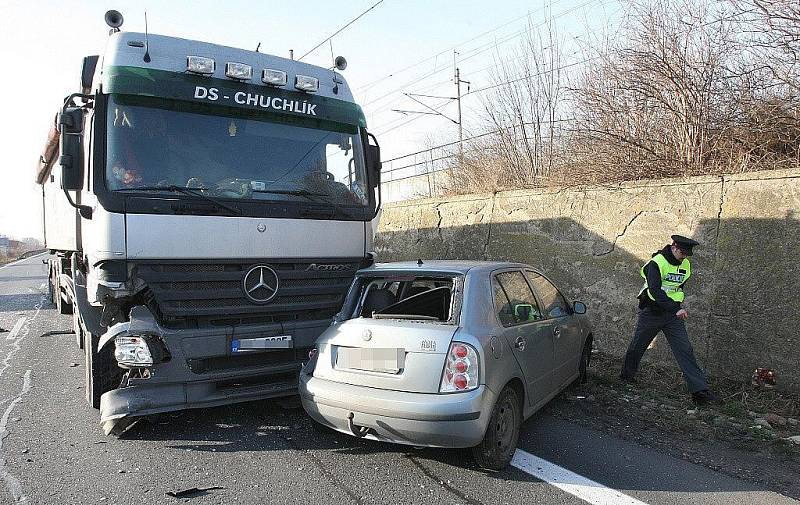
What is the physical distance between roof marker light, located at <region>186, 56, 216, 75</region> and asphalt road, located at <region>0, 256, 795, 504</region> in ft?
10.2

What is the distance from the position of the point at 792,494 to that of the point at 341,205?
13.8 ft

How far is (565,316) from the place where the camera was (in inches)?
216

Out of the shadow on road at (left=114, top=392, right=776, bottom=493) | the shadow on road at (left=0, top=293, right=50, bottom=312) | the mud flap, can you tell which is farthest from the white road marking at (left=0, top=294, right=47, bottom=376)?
the shadow on road at (left=114, top=392, right=776, bottom=493)

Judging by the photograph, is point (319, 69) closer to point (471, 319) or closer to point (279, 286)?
point (279, 286)

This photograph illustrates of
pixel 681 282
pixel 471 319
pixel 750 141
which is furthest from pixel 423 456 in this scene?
pixel 750 141

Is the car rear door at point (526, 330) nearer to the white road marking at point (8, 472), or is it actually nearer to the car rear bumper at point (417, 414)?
the car rear bumper at point (417, 414)

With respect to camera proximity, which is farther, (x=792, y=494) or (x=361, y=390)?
(x=361, y=390)

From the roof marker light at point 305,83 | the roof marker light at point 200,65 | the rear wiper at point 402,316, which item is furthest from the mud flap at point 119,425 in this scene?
the roof marker light at point 305,83

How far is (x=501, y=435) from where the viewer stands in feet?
12.9

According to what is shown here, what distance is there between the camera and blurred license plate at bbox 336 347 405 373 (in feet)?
12.6

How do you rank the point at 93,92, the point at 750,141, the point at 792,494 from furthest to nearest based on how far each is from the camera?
the point at 750,141, the point at 93,92, the point at 792,494

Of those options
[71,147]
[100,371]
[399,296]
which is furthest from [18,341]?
[399,296]

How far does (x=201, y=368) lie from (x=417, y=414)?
203 cm

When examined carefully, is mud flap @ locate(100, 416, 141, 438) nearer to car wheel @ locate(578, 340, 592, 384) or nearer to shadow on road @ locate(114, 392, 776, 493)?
shadow on road @ locate(114, 392, 776, 493)
